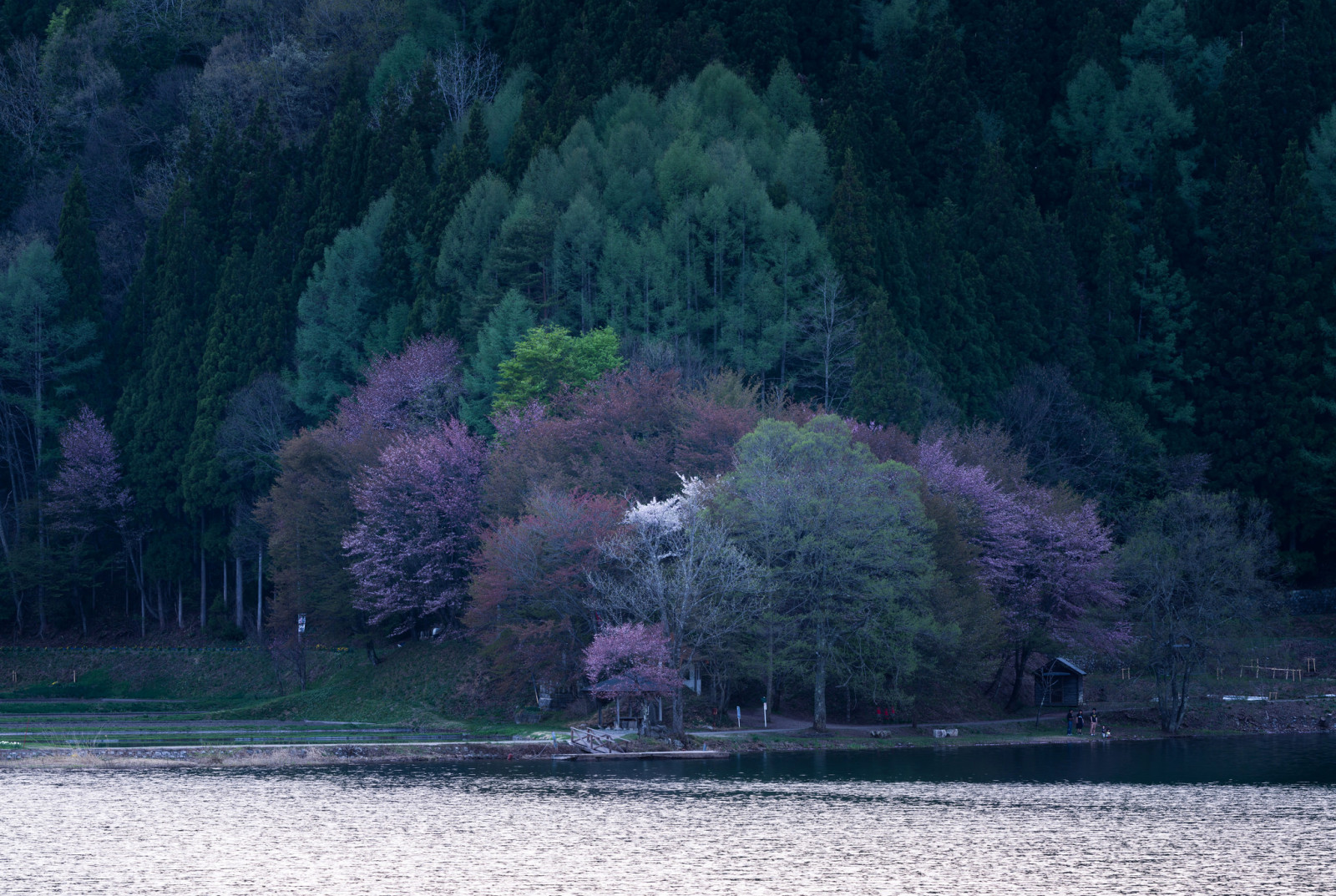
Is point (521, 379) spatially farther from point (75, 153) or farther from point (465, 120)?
point (75, 153)

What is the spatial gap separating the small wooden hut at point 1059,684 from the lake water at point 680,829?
16753 millimetres

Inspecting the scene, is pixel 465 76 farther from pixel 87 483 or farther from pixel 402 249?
pixel 87 483

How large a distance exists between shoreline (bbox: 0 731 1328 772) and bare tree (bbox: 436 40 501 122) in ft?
228

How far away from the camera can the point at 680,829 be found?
129ft

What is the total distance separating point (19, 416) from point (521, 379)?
39.4 m

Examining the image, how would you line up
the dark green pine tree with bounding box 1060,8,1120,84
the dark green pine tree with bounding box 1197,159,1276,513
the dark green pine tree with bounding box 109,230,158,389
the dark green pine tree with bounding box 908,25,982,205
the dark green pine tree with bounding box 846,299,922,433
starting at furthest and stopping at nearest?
the dark green pine tree with bounding box 1060,8,1120,84 → the dark green pine tree with bounding box 908,25,982,205 → the dark green pine tree with bounding box 109,230,158,389 → the dark green pine tree with bounding box 1197,159,1276,513 → the dark green pine tree with bounding box 846,299,922,433

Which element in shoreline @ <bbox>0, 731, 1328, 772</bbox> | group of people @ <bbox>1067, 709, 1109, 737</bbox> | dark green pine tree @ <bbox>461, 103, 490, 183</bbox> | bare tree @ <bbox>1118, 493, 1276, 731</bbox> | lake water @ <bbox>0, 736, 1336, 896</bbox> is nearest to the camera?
lake water @ <bbox>0, 736, 1336, 896</bbox>

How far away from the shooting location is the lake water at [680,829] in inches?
1316

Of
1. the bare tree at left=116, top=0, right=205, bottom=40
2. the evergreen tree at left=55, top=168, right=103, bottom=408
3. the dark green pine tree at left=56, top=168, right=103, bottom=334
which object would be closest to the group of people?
the evergreen tree at left=55, top=168, right=103, bottom=408

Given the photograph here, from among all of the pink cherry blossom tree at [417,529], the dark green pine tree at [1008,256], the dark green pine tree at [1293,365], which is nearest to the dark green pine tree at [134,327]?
the pink cherry blossom tree at [417,529]

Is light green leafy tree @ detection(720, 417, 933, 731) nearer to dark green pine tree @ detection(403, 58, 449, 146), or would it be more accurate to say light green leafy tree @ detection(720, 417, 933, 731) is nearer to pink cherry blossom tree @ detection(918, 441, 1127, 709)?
pink cherry blossom tree @ detection(918, 441, 1127, 709)

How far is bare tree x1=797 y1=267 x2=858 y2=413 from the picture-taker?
86688mm

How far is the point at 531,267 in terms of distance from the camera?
310ft

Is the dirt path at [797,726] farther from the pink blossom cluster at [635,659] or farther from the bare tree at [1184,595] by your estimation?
the bare tree at [1184,595]
